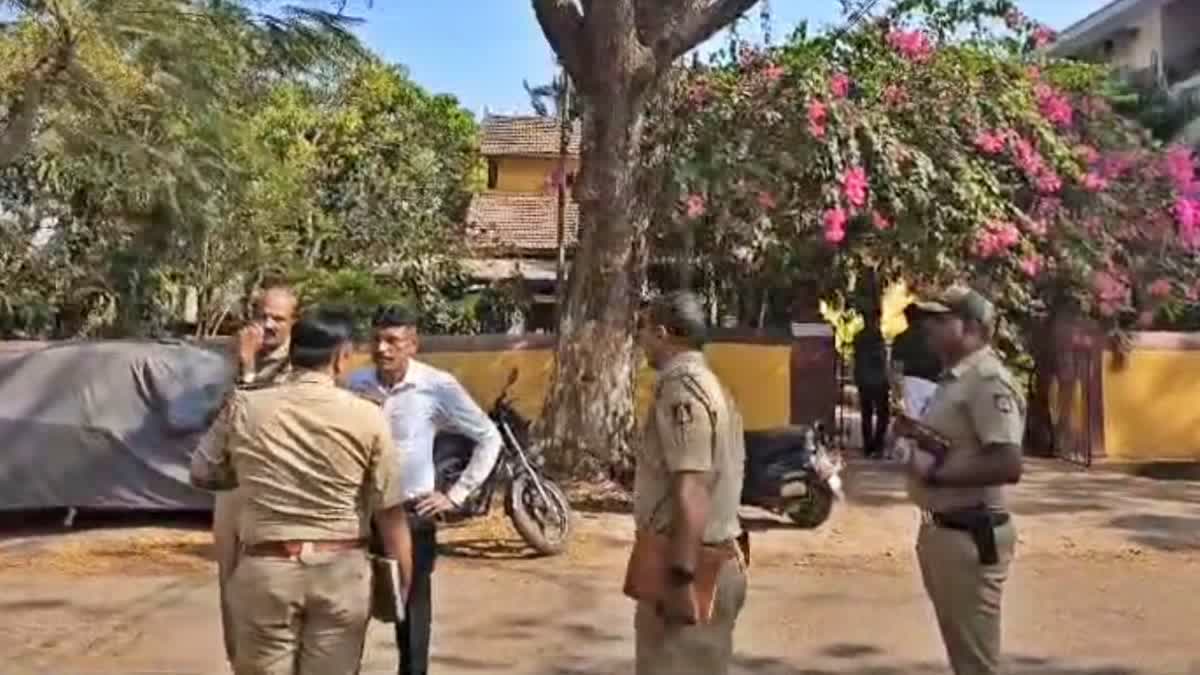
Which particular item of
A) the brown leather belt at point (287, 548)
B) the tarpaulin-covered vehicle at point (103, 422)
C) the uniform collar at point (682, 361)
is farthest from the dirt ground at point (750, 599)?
the uniform collar at point (682, 361)

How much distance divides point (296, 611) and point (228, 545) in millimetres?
415

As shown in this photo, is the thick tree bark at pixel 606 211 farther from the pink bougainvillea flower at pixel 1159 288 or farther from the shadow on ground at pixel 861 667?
the pink bougainvillea flower at pixel 1159 288

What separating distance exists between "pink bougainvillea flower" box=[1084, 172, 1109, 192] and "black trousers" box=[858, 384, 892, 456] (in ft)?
8.82

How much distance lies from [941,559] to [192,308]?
2069 centimetres

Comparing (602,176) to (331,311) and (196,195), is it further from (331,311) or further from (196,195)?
(331,311)

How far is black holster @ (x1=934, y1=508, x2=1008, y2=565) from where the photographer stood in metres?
5.15

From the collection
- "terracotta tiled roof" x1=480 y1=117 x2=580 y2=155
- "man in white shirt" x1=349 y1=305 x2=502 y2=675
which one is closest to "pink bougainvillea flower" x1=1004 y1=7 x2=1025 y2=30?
"man in white shirt" x1=349 y1=305 x2=502 y2=675

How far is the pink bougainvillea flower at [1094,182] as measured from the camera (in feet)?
51.1

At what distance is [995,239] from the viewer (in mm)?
13523

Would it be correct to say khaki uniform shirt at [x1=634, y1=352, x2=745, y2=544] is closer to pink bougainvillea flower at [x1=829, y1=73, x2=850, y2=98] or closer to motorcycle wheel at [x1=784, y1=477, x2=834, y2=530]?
motorcycle wheel at [x1=784, y1=477, x2=834, y2=530]

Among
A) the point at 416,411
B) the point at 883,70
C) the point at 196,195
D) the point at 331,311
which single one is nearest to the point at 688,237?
the point at 883,70

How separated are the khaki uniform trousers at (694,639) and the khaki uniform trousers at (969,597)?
0.87 metres

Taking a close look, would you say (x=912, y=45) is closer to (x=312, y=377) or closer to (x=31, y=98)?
(x=31, y=98)

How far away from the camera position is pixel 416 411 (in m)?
5.94
